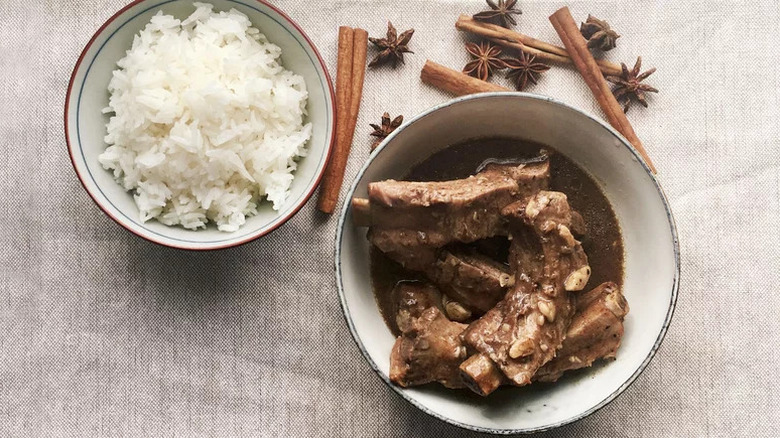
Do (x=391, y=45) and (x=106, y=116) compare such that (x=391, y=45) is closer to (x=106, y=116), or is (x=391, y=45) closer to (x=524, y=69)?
(x=524, y=69)

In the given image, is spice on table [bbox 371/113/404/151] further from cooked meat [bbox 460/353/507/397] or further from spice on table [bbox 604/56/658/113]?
cooked meat [bbox 460/353/507/397]

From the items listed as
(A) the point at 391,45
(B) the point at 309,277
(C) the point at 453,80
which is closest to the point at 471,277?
(B) the point at 309,277

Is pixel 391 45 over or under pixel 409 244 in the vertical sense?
over

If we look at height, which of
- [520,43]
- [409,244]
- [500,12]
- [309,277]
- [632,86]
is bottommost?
[309,277]

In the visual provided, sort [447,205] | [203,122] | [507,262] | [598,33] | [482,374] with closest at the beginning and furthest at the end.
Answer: [482,374], [447,205], [203,122], [507,262], [598,33]

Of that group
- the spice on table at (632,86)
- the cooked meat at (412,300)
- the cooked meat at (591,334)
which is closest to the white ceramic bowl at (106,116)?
the cooked meat at (412,300)
